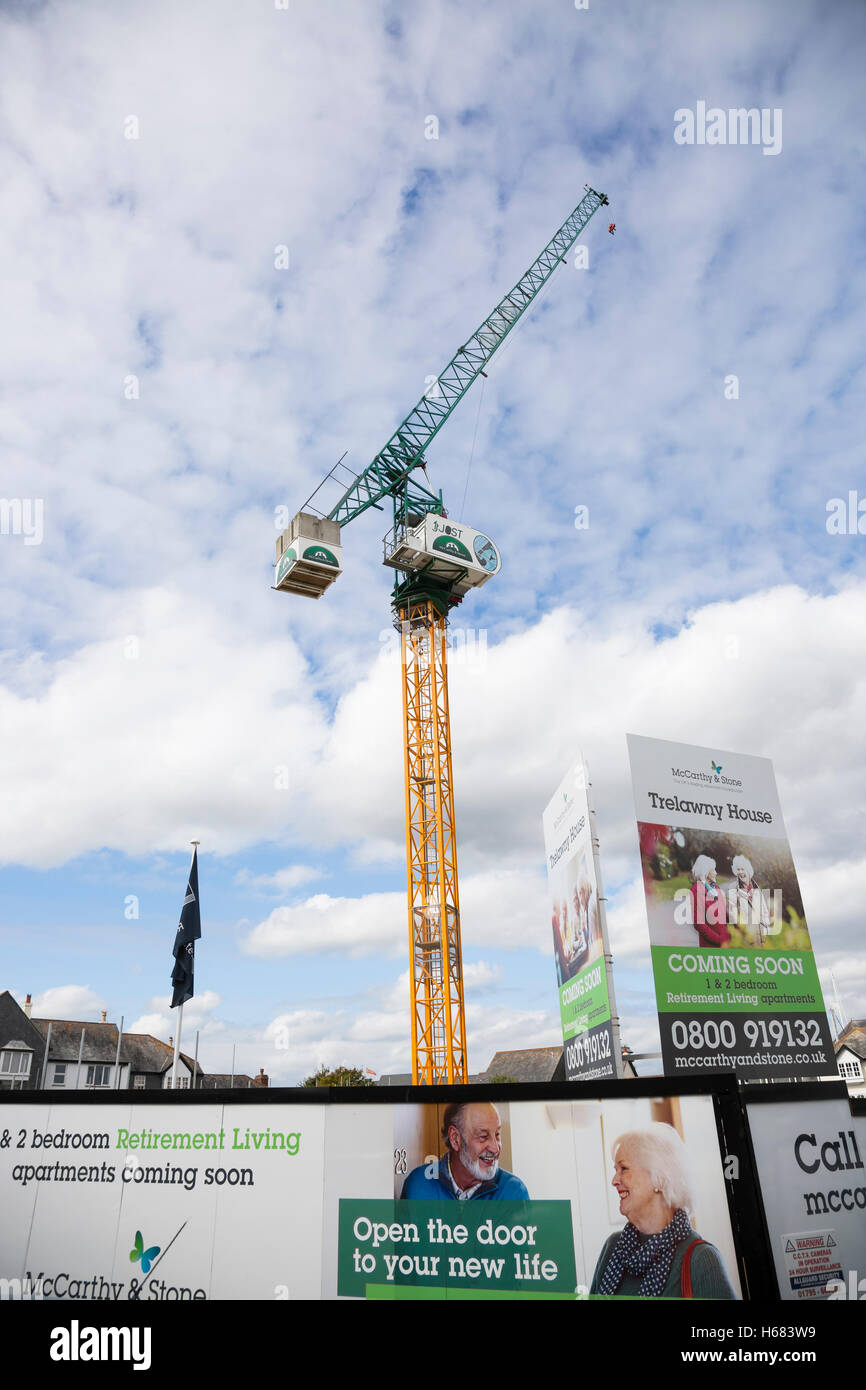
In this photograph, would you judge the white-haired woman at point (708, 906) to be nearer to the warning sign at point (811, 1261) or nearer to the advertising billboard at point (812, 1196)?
the advertising billboard at point (812, 1196)

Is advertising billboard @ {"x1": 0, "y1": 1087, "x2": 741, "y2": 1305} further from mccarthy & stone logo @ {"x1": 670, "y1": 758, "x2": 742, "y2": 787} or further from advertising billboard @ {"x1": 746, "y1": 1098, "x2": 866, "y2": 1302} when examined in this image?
mccarthy & stone logo @ {"x1": 670, "y1": 758, "x2": 742, "y2": 787}

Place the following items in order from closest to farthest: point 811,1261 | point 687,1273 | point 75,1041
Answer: point 687,1273, point 811,1261, point 75,1041

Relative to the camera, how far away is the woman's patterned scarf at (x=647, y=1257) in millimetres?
9039

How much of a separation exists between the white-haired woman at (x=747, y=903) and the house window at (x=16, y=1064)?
55892 mm

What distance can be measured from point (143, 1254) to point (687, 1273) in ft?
21.4

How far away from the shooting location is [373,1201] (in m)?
10.1

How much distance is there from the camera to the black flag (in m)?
21.2

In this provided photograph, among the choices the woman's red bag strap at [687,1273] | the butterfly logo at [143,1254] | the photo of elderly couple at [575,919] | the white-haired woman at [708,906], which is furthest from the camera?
the white-haired woman at [708,906]

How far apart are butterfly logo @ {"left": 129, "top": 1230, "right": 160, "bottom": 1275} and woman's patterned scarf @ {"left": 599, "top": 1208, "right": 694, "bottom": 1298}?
17.9 ft

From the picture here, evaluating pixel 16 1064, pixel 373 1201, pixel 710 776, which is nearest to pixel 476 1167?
pixel 373 1201

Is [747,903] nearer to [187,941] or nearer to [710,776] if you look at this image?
[710,776]

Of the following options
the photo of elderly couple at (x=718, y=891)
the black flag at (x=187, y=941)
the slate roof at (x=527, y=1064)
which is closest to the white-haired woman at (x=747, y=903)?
the photo of elderly couple at (x=718, y=891)
